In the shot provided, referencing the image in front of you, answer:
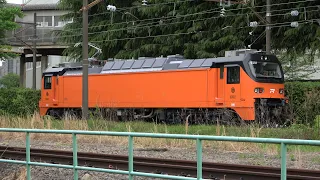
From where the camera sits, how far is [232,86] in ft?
79.4

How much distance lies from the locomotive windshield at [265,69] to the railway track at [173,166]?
12.4 m

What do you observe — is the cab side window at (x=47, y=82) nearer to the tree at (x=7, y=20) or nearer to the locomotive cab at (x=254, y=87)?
the tree at (x=7, y=20)

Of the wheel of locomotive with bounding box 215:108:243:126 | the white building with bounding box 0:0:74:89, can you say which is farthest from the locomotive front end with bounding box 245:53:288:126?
the white building with bounding box 0:0:74:89

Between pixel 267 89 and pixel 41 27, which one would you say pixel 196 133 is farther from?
pixel 41 27

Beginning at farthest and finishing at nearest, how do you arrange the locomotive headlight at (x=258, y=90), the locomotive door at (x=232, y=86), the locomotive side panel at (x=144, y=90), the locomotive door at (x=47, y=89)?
the locomotive door at (x=47, y=89) < the locomotive side panel at (x=144, y=90) < the locomotive door at (x=232, y=86) < the locomotive headlight at (x=258, y=90)

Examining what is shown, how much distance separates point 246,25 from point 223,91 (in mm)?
10194

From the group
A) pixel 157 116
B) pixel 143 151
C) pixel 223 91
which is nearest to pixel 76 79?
pixel 157 116

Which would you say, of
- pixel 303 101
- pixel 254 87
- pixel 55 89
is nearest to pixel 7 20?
pixel 55 89

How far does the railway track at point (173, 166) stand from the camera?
9.85 meters

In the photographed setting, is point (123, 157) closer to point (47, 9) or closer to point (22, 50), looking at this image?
point (22, 50)

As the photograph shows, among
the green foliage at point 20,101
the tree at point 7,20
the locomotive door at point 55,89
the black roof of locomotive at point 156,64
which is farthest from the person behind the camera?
the green foliage at point 20,101

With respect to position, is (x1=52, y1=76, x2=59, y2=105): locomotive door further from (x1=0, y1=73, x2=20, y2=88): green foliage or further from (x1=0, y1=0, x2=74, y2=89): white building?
(x1=0, y1=73, x2=20, y2=88): green foliage

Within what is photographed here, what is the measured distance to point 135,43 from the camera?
39250 mm

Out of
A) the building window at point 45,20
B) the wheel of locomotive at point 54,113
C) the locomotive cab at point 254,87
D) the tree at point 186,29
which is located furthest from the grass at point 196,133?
the building window at point 45,20
